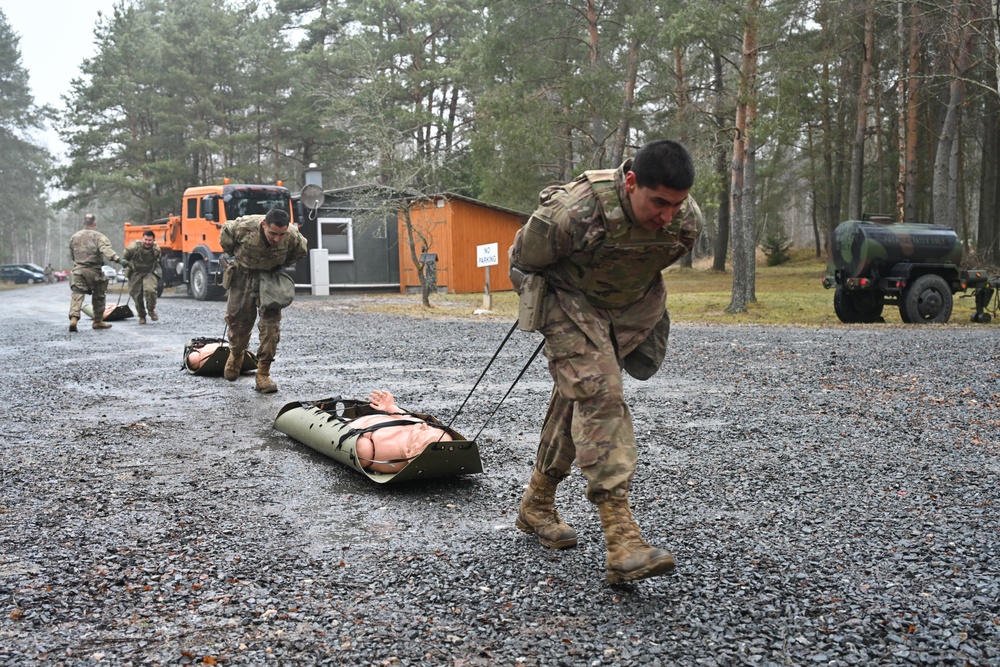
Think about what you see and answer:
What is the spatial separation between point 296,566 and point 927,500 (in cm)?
321

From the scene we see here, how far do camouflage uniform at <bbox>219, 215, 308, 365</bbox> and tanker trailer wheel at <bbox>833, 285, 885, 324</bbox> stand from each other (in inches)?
467

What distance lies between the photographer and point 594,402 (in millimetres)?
3492

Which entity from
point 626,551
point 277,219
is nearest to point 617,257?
point 626,551

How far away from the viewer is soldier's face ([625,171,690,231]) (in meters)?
3.31

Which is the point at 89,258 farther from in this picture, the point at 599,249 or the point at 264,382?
the point at 599,249

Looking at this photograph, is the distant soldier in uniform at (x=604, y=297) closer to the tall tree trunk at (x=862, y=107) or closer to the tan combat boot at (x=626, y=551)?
the tan combat boot at (x=626, y=551)

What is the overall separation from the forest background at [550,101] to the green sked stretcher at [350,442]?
1447 cm

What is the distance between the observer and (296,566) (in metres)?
3.62

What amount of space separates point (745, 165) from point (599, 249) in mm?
17678

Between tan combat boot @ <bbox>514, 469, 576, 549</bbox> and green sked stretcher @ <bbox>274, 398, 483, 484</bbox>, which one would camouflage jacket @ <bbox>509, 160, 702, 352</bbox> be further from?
green sked stretcher @ <bbox>274, 398, 483, 484</bbox>

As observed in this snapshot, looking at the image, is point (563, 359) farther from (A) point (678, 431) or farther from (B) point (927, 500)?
(A) point (678, 431)

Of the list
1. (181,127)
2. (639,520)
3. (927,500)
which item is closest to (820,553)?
(639,520)

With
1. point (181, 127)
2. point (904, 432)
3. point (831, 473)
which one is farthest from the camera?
point (181, 127)

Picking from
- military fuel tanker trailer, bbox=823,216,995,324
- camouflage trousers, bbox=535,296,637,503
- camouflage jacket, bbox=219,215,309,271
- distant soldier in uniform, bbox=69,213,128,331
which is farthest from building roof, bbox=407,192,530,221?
camouflage trousers, bbox=535,296,637,503
